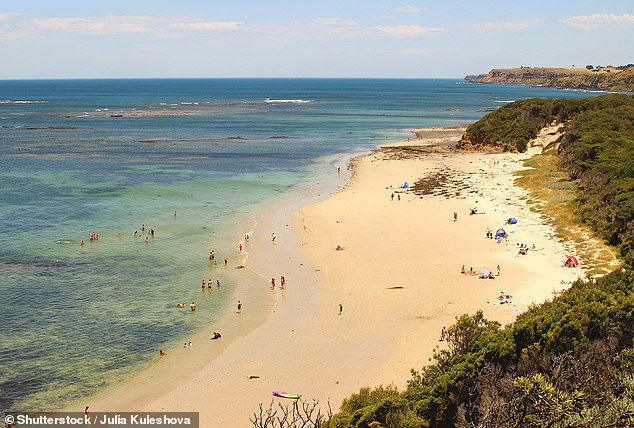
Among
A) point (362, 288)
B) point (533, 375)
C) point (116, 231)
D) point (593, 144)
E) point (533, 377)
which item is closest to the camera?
point (533, 377)

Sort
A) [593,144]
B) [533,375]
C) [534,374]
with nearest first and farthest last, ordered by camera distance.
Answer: [533,375] → [534,374] → [593,144]

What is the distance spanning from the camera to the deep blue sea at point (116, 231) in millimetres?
22412

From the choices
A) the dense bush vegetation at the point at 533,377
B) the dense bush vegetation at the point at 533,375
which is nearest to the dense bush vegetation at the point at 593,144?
the dense bush vegetation at the point at 533,375

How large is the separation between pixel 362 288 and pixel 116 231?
19.4 m

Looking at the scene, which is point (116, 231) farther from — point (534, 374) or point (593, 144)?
point (593, 144)

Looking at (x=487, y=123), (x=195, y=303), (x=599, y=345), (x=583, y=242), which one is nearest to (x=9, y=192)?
(x=195, y=303)

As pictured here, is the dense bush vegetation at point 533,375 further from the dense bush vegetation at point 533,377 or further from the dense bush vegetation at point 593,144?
the dense bush vegetation at point 593,144

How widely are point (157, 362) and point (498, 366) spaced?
12.7 meters

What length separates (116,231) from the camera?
39.6m

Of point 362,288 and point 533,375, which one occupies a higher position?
point 533,375

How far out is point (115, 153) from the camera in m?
75.9

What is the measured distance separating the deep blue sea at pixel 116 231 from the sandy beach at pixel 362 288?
2.57 meters

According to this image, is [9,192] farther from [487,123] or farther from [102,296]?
[487,123]

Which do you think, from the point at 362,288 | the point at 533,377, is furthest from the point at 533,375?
the point at 362,288
